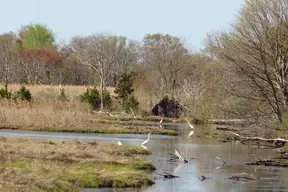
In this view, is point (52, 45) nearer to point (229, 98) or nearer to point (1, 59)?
point (1, 59)

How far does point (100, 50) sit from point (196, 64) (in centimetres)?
1445

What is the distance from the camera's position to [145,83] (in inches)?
3445

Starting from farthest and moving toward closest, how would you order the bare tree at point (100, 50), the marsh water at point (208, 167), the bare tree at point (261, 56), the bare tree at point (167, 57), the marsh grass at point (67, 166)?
the bare tree at point (100, 50), the bare tree at point (167, 57), the bare tree at point (261, 56), the marsh water at point (208, 167), the marsh grass at point (67, 166)

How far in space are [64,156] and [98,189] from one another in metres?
5.88

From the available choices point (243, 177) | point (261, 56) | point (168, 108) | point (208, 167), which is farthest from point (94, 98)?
point (243, 177)

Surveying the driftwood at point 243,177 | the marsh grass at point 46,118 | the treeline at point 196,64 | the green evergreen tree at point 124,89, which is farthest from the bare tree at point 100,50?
A: the driftwood at point 243,177

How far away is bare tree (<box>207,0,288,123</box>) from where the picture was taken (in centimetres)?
3956

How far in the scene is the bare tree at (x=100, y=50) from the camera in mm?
94562

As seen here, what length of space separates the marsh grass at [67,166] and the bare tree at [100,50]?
56.8 metres

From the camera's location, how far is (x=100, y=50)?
90.7 m

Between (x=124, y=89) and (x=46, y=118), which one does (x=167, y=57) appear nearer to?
(x=124, y=89)

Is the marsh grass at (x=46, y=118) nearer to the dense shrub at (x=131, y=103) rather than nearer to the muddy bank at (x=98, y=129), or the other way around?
the muddy bank at (x=98, y=129)

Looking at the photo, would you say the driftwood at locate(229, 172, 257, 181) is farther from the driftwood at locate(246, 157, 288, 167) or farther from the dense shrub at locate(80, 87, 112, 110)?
the dense shrub at locate(80, 87, 112, 110)

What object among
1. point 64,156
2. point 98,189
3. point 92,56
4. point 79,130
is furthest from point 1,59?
point 98,189
